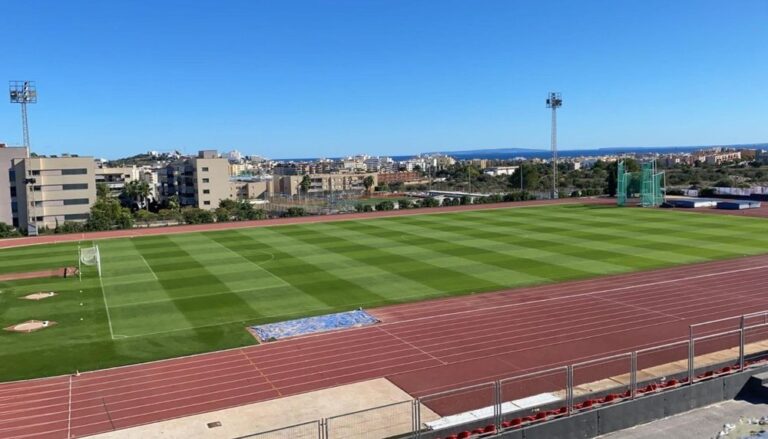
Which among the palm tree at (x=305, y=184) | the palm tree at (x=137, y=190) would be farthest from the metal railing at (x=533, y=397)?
the palm tree at (x=305, y=184)

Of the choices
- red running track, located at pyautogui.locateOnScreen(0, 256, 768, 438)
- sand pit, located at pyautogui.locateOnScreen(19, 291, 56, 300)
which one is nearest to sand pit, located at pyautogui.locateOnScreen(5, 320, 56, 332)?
sand pit, located at pyautogui.locateOnScreen(19, 291, 56, 300)

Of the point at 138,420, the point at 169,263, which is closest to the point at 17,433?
the point at 138,420

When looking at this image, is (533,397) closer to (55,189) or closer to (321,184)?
(55,189)

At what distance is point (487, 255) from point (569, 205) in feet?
113

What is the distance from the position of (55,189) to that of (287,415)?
79048 mm

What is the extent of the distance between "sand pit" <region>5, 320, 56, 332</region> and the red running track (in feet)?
20.3

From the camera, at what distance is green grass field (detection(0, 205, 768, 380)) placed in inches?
851

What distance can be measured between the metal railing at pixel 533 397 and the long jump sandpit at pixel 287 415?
0.28ft

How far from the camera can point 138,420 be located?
14.9m

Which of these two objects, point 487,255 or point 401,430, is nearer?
point 401,430

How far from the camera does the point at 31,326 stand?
23.4 meters

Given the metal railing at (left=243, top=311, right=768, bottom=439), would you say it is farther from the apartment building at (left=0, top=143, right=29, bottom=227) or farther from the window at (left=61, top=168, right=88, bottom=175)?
the apartment building at (left=0, top=143, right=29, bottom=227)

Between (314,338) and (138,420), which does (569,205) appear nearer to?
(314,338)

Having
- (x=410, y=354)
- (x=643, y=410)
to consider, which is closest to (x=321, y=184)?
(x=410, y=354)
